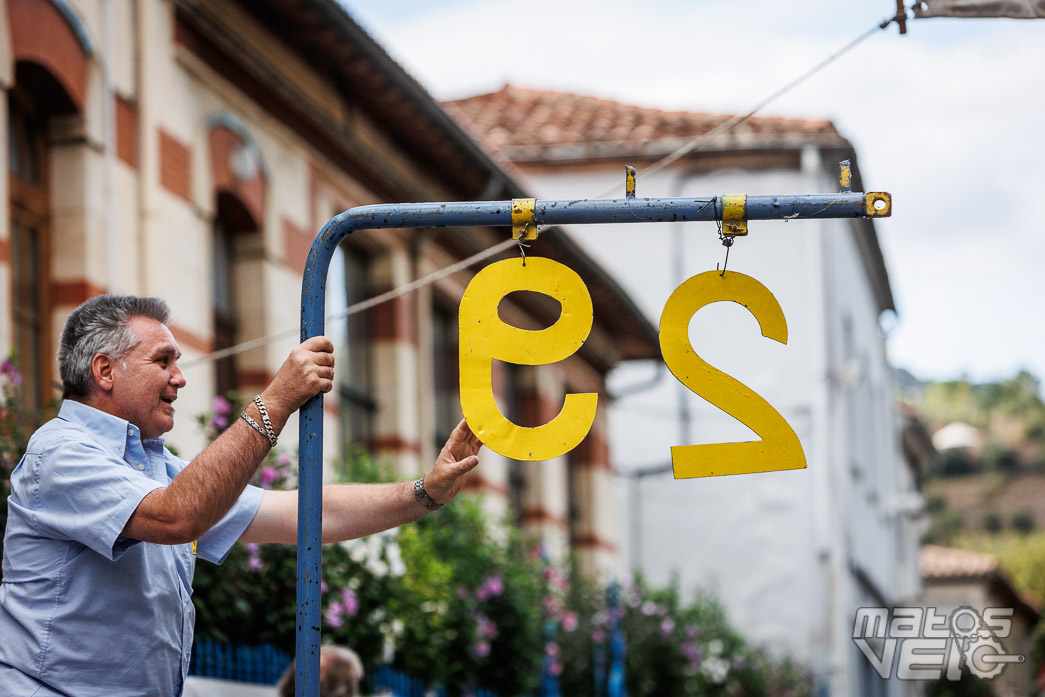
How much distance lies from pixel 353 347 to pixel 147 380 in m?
8.96

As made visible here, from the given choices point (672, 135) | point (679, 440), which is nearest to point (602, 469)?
point (679, 440)

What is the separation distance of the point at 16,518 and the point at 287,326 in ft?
23.7

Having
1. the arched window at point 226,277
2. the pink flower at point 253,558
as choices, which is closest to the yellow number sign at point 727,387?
the pink flower at point 253,558

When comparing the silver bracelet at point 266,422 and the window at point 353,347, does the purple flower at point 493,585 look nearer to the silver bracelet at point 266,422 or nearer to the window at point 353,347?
the window at point 353,347

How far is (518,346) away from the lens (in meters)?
3.94

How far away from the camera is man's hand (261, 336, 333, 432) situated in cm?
367

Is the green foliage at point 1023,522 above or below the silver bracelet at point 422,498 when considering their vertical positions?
below

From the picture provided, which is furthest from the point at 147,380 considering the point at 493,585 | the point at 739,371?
the point at 739,371

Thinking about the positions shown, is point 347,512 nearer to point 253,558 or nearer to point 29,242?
point 253,558

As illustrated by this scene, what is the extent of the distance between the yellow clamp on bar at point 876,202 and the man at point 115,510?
1.40 metres

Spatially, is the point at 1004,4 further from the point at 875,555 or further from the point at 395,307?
the point at 875,555

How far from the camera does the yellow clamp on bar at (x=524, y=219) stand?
3986 millimetres

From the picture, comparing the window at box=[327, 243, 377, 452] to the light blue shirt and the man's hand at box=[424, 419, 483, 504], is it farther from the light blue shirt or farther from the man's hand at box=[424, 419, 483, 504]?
the light blue shirt

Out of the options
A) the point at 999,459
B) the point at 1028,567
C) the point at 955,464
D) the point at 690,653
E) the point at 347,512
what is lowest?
the point at 1028,567
